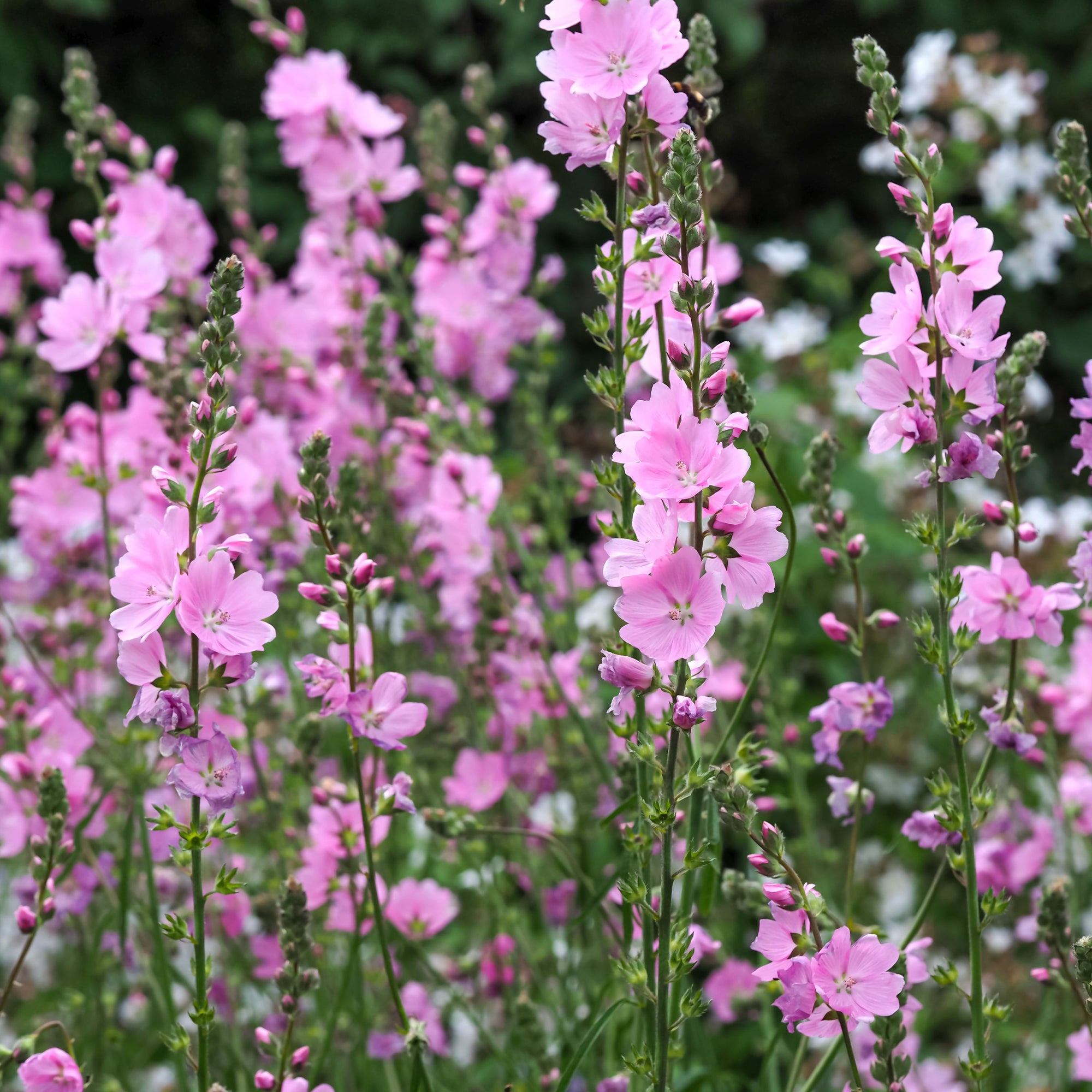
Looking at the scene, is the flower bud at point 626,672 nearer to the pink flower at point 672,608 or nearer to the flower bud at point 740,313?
the pink flower at point 672,608

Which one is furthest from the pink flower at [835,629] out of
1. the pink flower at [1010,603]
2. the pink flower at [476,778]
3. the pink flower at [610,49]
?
the pink flower at [476,778]

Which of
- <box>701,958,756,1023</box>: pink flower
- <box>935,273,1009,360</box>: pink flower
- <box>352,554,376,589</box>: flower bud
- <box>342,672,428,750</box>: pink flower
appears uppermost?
<box>935,273,1009,360</box>: pink flower

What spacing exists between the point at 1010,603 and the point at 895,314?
0.36 metres

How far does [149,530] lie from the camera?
3.66 ft

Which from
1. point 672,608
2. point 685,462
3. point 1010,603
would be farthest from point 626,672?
point 1010,603

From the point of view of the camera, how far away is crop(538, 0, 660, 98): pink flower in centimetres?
113

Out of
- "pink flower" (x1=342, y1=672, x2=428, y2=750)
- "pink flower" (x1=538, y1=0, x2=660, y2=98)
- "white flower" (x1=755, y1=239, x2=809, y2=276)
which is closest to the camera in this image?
"pink flower" (x1=538, y1=0, x2=660, y2=98)

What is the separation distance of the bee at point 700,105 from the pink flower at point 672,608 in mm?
522

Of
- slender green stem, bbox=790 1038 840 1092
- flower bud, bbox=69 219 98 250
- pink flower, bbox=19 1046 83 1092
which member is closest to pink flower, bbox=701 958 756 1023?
slender green stem, bbox=790 1038 840 1092

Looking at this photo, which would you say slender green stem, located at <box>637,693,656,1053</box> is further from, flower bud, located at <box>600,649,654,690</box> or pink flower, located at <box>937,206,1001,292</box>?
pink flower, located at <box>937,206,1001,292</box>

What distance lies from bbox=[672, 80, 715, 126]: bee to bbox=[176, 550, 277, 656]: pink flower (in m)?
0.66

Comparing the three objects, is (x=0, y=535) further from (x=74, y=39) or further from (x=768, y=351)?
(x=74, y=39)

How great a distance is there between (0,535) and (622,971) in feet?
7.82

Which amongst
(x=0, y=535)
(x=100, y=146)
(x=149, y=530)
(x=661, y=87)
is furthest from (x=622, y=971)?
(x=0, y=535)
